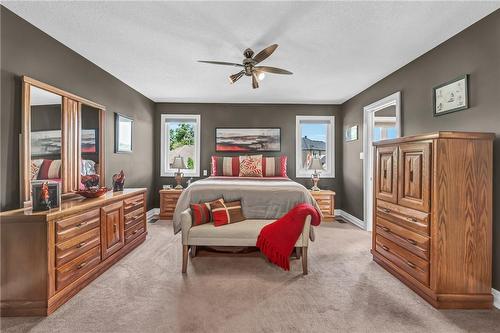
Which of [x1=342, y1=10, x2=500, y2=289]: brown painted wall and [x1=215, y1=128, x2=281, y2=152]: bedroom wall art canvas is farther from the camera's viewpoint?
[x1=215, y1=128, x2=281, y2=152]: bedroom wall art canvas

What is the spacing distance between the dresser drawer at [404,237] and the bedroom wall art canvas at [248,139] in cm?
319

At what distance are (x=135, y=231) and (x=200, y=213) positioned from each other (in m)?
1.18

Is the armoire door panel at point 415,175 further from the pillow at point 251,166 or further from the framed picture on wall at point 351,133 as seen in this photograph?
the pillow at point 251,166

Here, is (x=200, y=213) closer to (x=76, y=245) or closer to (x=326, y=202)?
(x=76, y=245)

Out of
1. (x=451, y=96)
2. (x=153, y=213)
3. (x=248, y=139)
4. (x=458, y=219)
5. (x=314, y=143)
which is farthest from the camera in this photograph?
(x=314, y=143)

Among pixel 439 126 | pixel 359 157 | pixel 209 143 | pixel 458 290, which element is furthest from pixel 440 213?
pixel 209 143

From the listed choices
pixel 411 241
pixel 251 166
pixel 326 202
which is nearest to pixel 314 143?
pixel 326 202

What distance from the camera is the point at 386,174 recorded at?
9.60 feet

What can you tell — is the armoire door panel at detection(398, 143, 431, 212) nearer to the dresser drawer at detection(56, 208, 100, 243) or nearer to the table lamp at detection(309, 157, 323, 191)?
the table lamp at detection(309, 157, 323, 191)

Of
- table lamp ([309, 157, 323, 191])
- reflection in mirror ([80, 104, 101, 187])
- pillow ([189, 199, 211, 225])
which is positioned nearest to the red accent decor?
pillow ([189, 199, 211, 225])

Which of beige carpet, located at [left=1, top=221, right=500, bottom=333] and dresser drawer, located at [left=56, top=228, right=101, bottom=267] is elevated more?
dresser drawer, located at [left=56, top=228, right=101, bottom=267]

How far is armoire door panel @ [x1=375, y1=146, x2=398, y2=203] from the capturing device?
275cm

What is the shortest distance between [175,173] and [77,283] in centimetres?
348

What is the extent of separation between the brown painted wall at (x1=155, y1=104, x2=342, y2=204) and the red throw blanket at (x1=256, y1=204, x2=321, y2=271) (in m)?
3.02
